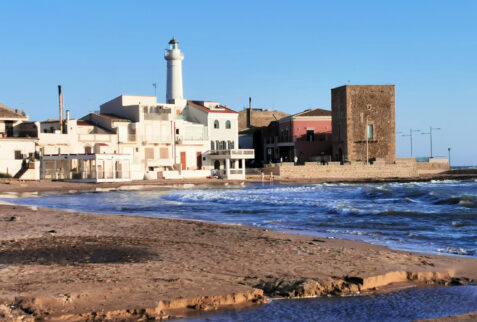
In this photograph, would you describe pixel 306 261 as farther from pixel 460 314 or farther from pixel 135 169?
pixel 135 169

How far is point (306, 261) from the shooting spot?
29.4 feet

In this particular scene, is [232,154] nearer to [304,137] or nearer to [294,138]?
[294,138]

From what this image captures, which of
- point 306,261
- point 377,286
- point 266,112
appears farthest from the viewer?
point 266,112

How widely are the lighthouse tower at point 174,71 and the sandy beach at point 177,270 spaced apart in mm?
45904

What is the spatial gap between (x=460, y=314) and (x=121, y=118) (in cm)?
4577

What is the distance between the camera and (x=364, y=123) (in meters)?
57.3

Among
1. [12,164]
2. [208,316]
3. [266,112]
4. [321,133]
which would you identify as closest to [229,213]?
[208,316]

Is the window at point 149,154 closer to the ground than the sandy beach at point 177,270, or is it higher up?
higher up

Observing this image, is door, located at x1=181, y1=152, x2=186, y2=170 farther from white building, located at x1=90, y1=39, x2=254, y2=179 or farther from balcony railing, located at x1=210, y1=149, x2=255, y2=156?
balcony railing, located at x1=210, y1=149, x2=255, y2=156

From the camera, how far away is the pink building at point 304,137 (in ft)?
193

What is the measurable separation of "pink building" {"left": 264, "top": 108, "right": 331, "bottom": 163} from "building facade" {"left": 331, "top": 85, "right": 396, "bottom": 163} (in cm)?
168

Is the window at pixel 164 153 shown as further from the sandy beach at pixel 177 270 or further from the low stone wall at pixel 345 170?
the sandy beach at pixel 177 270

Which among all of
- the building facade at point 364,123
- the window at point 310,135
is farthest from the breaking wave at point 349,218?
the window at point 310,135

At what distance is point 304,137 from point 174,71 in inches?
564
